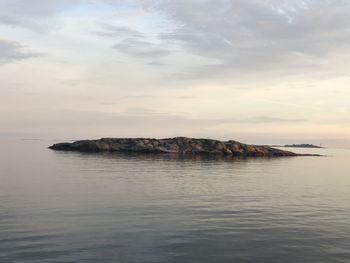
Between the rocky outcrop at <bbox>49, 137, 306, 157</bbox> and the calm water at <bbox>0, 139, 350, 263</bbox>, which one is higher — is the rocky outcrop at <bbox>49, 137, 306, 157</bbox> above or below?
above

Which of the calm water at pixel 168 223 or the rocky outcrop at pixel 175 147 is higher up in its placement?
the rocky outcrop at pixel 175 147

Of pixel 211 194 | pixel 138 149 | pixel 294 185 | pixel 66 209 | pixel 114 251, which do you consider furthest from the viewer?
pixel 138 149

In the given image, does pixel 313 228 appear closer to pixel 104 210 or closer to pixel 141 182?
pixel 104 210

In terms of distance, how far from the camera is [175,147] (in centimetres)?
11669

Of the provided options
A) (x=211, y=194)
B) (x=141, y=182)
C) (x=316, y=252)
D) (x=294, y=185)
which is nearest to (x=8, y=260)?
(x=316, y=252)

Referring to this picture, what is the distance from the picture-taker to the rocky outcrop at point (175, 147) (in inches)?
4545

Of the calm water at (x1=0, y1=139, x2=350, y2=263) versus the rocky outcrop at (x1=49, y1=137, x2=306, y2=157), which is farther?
the rocky outcrop at (x1=49, y1=137, x2=306, y2=157)

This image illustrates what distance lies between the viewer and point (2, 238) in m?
18.8

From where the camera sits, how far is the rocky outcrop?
115m

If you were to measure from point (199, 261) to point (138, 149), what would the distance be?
101m

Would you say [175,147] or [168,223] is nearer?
[168,223]

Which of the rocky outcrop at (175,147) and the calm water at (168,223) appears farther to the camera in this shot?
the rocky outcrop at (175,147)

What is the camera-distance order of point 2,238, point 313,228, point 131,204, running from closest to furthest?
point 2,238, point 313,228, point 131,204

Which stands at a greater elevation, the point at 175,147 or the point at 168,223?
the point at 175,147
